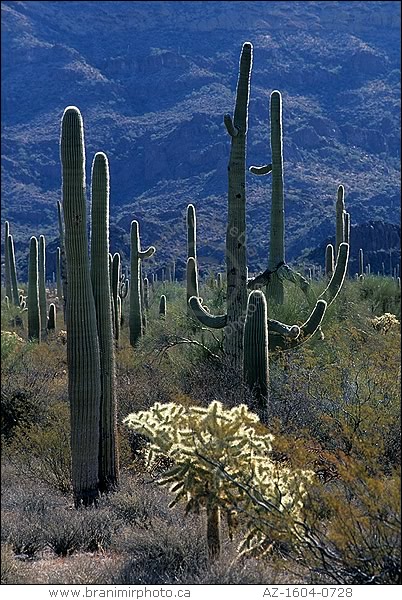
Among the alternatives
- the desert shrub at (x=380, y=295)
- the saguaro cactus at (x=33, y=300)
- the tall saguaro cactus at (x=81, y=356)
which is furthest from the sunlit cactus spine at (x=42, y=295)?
the tall saguaro cactus at (x=81, y=356)

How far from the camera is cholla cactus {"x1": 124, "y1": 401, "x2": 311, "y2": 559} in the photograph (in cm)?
631

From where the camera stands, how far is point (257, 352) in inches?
413

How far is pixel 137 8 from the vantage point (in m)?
101

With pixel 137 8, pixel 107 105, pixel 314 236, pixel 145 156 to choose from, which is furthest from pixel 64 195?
pixel 137 8

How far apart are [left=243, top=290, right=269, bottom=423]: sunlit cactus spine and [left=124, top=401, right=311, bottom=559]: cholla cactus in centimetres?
357

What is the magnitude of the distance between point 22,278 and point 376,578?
173 feet

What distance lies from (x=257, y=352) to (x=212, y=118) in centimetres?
3922

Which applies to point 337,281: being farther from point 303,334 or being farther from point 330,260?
point 330,260

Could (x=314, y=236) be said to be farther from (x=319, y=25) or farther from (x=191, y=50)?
(x=319, y=25)

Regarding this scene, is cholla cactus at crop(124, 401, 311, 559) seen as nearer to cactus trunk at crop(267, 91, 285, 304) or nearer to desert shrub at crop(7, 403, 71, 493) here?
desert shrub at crop(7, 403, 71, 493)


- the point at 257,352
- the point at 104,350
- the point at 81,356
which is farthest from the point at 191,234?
the point at 81,356

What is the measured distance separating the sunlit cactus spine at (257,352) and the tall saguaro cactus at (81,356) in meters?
1.80

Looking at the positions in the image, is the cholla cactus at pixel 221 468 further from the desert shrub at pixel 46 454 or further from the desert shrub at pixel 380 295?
the desert shrub at pixel 380 295

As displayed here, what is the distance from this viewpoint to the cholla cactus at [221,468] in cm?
631
